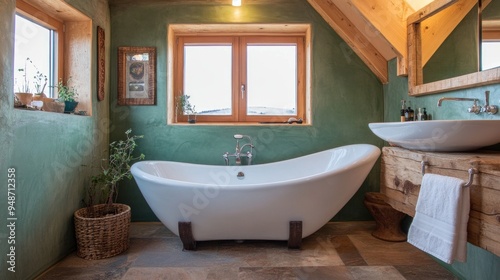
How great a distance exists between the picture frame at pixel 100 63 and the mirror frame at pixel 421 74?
2543mm

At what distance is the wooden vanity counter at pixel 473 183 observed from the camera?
106 centimetres

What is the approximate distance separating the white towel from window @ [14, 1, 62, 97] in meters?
2.41

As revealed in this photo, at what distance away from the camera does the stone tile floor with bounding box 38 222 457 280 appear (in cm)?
188

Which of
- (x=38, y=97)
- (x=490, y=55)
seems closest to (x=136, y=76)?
(x=38, y=97)

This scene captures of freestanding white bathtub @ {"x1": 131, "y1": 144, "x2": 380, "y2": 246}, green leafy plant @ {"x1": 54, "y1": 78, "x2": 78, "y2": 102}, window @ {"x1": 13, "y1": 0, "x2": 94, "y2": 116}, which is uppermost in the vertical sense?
window @ {"x1": 13, "y1": 0, "x2": 94, "y2": 116}

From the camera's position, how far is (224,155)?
2.84 meters

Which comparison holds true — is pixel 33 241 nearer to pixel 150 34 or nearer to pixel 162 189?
pixel 162 189

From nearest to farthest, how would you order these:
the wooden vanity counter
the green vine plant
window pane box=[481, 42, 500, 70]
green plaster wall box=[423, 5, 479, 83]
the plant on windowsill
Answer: the wooden vanity counter
window pane box=[481, 42, 500, 70]
green plaster wall box=[423, 5, 479, 83]
the plant on windowsill
the green vine plant

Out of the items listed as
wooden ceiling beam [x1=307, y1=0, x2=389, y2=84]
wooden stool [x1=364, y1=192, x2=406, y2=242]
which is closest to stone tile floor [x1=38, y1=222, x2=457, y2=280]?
wooden stool [x1=364, y1=192, x2=406, y2=242]

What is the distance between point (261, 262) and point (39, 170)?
154cm

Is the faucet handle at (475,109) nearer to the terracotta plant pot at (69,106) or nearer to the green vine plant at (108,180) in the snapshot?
the green vine plant at (108,180)

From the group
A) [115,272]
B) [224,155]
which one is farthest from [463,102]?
[115,272]

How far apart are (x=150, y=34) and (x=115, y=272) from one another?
210 cm

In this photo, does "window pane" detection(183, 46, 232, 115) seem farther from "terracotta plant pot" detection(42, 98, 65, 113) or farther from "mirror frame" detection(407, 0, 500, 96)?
"mirror frame" detection(407, 0, 500, 96)
